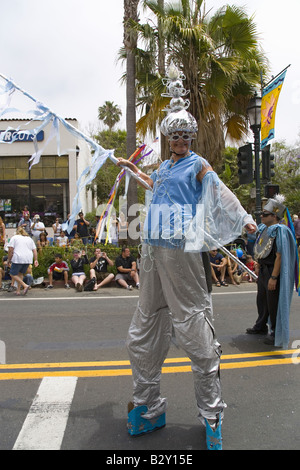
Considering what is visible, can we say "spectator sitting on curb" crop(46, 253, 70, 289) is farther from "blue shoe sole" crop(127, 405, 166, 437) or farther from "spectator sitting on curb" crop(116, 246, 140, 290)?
"blue shoe sole" crop(127, 405, 166, 437)

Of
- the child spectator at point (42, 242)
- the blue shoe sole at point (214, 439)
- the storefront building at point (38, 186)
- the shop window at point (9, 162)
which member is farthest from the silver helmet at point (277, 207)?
the shop window at point (9, 162)

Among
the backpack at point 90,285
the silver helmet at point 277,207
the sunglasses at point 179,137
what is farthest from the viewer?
the backpack at point 90,285

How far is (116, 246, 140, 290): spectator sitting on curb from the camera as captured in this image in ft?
29.8

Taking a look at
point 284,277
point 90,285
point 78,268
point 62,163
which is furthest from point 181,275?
point 62,163

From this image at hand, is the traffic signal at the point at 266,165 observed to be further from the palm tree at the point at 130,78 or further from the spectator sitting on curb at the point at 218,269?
the palm tree at the point at 130,78

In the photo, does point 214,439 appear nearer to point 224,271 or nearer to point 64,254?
point 224,271

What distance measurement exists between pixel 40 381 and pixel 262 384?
1918 millimetres

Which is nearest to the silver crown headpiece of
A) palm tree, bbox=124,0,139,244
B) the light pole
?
the light pole

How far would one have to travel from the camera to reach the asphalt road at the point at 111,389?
255 cm

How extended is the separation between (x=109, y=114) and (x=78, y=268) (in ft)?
99.6

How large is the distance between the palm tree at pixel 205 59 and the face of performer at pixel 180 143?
794cm

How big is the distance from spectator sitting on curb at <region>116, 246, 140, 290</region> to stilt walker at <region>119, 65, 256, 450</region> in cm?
637

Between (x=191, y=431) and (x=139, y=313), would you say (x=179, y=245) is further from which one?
(x=191, y=431)

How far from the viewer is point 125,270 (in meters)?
9.17
